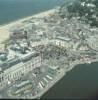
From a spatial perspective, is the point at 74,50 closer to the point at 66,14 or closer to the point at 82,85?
the point at 82,85

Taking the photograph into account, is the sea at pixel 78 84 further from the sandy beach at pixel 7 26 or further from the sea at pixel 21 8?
the sea at pixel 21 8

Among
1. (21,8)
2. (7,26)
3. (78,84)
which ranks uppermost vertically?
(21,8)

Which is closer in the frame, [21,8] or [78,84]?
[78,84]

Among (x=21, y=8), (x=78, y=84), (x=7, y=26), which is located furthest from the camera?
(x=21, y=8)

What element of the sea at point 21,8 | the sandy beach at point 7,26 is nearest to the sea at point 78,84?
the sandy beach at point 7,26

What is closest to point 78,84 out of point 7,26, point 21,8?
point 7,26

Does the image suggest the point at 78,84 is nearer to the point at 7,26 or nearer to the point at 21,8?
the point at 7,26

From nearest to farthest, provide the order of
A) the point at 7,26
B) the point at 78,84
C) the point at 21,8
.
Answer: the point at 78,84
the point at 7,26
the point at 21,8

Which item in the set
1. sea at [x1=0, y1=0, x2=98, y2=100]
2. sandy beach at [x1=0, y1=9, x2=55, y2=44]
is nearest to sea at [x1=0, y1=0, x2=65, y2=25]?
sandy beach at [x1=0, y1=9, x2=55, y2=44]

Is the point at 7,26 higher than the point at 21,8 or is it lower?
lower

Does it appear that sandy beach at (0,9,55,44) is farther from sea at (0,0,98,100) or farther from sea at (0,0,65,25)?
sea at (0,0,98,100)

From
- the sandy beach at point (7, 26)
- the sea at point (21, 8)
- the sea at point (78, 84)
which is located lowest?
the sea at point (78, 84)
